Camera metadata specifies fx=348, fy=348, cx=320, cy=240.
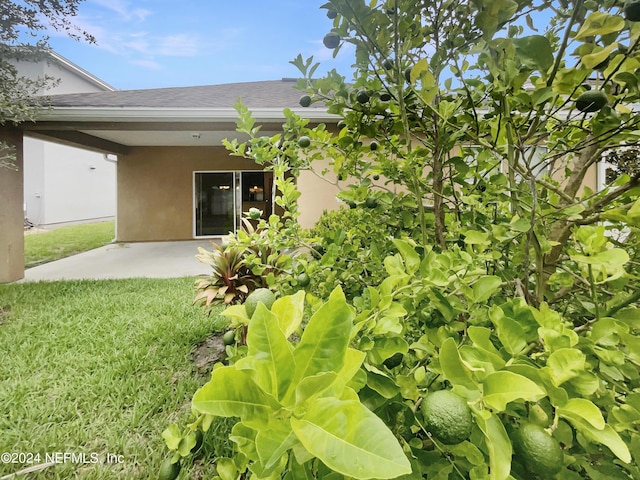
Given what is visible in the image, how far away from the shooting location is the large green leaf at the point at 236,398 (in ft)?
1.41

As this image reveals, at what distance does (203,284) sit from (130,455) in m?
1.55

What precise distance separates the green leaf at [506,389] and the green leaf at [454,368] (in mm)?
41

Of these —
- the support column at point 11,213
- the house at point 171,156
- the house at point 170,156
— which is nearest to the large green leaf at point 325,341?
the house at point 171,156

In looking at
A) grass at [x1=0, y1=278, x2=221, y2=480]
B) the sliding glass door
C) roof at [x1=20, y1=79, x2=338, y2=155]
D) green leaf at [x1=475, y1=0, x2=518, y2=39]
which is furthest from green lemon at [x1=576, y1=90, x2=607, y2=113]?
the sliding glass door

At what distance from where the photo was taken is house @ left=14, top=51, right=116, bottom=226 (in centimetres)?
1691

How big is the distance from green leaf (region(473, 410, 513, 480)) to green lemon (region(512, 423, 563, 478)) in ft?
0.32

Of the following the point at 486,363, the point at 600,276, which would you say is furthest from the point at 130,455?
the point at 600,276

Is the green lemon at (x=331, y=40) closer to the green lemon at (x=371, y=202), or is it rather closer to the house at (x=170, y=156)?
the green lemon at (x=371, y=202)

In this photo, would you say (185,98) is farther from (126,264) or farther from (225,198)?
(225,198)

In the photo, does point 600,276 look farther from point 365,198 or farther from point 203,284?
point 203,284

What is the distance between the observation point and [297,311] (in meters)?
0.64

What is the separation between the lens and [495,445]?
18.6 inches

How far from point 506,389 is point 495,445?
0.08 m

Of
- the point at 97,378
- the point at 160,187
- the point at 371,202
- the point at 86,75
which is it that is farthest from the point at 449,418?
the point at 86,75
